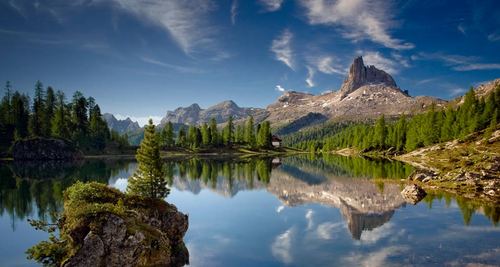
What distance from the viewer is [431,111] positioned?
151 metres

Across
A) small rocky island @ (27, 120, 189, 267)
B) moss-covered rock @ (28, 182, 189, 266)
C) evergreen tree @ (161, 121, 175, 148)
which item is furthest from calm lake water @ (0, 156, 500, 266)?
evergreen tree @ (161, 121, 175, 148)

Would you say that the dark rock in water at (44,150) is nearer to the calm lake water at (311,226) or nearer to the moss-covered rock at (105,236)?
the calm lake water at (311,226)

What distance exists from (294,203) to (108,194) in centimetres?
3248

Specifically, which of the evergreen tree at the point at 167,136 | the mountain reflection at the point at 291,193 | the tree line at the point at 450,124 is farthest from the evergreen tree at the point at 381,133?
the evergreen tree at the point at 167,136

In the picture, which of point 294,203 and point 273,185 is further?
point 273,185

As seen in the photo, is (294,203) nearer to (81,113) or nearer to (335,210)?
(335,210)

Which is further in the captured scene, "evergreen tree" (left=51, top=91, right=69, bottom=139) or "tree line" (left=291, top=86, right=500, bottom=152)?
"evergreen tree" (left=51, top=91, right=69, bottom=139)

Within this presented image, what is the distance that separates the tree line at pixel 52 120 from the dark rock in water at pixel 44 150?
5196 millimetres

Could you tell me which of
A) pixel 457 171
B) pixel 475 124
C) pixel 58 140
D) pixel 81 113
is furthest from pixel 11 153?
pixel 475 124

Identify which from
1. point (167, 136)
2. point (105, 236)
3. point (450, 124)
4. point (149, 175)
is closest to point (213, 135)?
point (167, 136)

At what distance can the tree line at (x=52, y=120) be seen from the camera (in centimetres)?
14800

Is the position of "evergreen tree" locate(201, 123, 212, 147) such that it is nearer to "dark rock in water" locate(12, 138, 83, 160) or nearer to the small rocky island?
"dark rock in water" locate(12, 138, 83, 160)

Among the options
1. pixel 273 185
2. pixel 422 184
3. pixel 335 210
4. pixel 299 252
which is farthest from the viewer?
pixel 273 185

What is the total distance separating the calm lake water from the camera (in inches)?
1158
